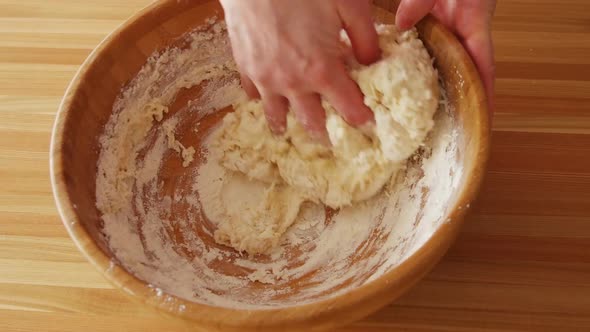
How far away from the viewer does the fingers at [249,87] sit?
3.60 feet

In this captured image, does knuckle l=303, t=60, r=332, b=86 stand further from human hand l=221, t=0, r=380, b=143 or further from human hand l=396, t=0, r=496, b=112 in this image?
human hand l=396, t=0, r=496, b=112

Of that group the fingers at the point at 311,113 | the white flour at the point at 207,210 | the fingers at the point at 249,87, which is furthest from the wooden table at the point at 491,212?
the fingers at the point at 249,87

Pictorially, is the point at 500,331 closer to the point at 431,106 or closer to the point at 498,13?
the point at 431,106

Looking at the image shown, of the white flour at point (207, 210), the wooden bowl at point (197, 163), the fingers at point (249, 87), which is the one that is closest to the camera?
the wooden bowl at point (197, 163)

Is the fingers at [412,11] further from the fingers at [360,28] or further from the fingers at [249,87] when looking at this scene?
the fingers at [249,87]

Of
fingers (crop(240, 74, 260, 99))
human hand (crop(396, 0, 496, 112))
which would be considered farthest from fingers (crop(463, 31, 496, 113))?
fingers (crop(240, 74, 260, 99))

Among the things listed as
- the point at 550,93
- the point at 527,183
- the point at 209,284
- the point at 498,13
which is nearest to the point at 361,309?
the point at 209,284

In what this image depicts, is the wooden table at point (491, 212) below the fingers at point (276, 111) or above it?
below

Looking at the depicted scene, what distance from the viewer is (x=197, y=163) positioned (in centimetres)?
116

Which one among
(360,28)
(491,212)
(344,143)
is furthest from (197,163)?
(491,212)

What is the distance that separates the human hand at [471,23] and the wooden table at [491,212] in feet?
0.76

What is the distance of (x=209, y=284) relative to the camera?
91 cm

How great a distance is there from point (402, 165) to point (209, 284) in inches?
16.1

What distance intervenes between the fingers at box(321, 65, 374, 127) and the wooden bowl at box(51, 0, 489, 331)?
0.14 metres
